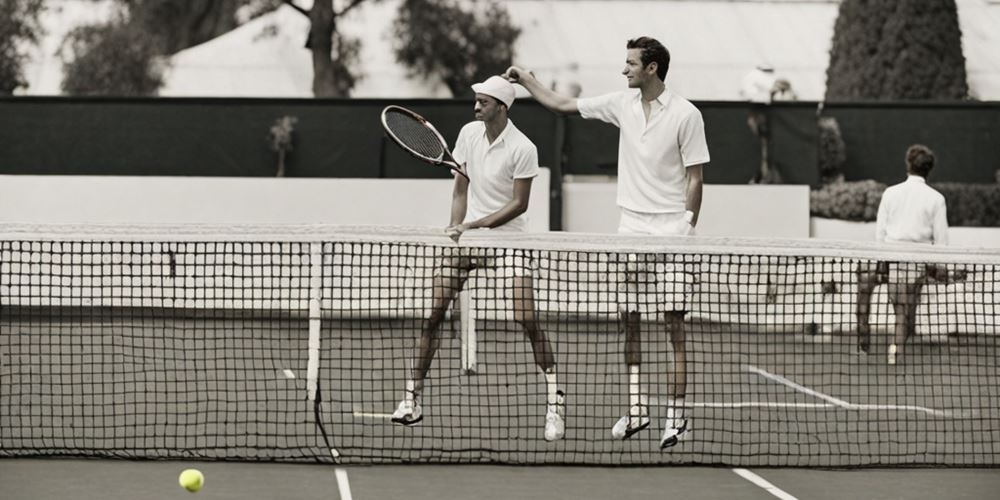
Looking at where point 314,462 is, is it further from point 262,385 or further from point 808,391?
point 808,391

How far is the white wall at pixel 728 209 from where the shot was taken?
1644 cm

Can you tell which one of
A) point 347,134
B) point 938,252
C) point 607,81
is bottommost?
point 938,252

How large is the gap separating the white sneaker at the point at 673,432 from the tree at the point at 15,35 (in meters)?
25.4

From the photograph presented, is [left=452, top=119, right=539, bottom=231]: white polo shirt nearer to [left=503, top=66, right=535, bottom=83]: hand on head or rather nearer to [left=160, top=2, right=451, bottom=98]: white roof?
[left=503, top=66, right=535, bottom=83]: hand on head

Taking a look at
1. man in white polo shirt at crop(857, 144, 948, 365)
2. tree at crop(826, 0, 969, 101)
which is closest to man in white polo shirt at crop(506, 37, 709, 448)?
man in white polo shirt at crop(857, 144, 948, 365)

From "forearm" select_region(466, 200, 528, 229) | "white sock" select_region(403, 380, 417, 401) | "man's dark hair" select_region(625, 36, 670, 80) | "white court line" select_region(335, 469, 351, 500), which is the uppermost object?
"man's dark hair" select_region(625, 36, 670, 80)

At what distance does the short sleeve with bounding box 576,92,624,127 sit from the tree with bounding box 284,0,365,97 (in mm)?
21866

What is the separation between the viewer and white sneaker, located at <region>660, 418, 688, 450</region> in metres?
7.08

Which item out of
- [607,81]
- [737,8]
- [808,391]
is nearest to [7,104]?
Result: [808,391]

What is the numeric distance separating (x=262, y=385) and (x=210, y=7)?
25355 millimetres

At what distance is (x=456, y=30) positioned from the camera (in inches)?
1190

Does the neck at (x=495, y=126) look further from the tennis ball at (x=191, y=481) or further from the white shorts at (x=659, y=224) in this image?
the tennis ball at (x=191, y=481)

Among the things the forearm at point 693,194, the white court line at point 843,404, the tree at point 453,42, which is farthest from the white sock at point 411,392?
the tree at point 453,42

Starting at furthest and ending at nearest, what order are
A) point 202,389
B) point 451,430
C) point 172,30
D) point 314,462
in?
point 172,30, point 202,389, point 451,430, point 314,462
